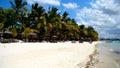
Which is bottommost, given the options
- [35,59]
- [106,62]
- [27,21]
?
[106,62]

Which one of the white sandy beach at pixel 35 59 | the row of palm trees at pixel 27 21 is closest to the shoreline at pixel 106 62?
the white sandy beach at pixel 35 59

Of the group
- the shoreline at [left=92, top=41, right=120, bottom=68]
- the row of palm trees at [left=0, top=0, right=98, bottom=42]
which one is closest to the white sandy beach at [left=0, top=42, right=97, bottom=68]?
the shoreline at [left=92, top=41, right=120, bottom=68]

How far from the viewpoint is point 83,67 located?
11.6 m

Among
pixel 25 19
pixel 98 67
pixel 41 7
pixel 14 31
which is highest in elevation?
pixel 41 7

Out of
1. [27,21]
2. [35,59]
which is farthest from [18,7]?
[35,59]

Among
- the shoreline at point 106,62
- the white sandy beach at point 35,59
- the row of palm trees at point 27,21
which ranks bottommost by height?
the shoreline at point 106,62


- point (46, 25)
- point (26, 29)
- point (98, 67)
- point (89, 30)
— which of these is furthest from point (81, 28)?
point (98, 67)

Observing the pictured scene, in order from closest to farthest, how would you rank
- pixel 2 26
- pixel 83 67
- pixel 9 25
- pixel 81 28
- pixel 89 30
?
pixel 83 67 → pixel 2 26 → pixel 9 25 → pixel 81 28 → pixel 89 30

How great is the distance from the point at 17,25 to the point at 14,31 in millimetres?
2365

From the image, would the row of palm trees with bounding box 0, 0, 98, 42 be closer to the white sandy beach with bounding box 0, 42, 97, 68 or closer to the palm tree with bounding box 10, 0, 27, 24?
the palm tree with bounding box 10, 0, 27, 24

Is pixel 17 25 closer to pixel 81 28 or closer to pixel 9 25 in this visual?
pixel 9 25

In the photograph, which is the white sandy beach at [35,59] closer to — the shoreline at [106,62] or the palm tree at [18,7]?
the shoreline at [106,62]

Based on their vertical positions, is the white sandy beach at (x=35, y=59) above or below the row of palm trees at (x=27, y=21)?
below

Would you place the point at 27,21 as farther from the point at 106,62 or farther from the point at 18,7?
the point at 106,62
